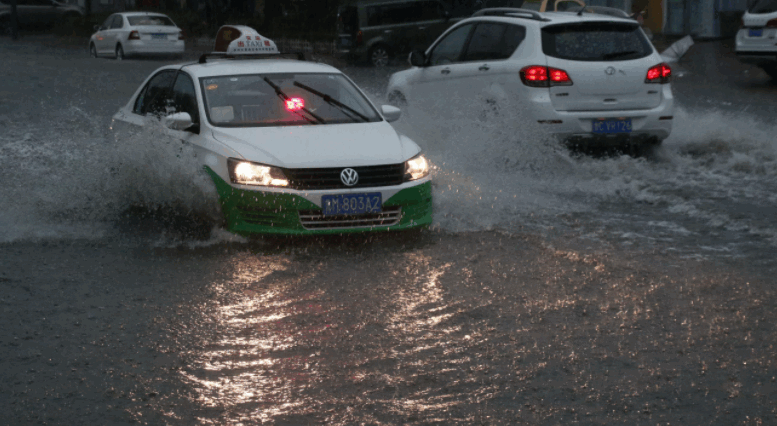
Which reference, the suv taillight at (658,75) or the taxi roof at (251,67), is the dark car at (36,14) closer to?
the taxi roof at (251,67)

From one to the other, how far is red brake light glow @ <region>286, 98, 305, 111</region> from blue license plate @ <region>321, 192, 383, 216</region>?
1437 mm

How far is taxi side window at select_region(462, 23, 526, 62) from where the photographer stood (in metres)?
11.0

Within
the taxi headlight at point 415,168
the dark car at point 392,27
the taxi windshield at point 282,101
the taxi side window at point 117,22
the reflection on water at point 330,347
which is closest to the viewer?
the reflection on water at point 330,347

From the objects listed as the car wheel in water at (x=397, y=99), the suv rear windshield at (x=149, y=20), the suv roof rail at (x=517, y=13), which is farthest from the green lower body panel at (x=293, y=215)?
the suv rear windshield at (x=149, y=20)

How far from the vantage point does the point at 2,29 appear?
46.1m

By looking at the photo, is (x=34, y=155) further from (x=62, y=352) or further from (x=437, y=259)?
(x=62, y=352)

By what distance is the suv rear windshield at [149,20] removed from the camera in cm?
3195

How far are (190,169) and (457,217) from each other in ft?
7.01

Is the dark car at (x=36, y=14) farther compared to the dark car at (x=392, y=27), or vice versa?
the dark car at (x=36, y=14)

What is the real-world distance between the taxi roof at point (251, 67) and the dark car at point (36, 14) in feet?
132

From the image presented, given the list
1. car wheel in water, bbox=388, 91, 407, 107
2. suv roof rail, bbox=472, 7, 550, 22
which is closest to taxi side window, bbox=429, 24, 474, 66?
suv roof rail, bbox=472, 7, 550, 22

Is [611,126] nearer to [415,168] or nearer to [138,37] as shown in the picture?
[415,168]

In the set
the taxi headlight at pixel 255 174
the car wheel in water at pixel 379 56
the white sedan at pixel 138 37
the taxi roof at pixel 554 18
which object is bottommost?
the car wheel in water at pixel 379 56

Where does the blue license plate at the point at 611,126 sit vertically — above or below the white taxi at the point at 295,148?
below
